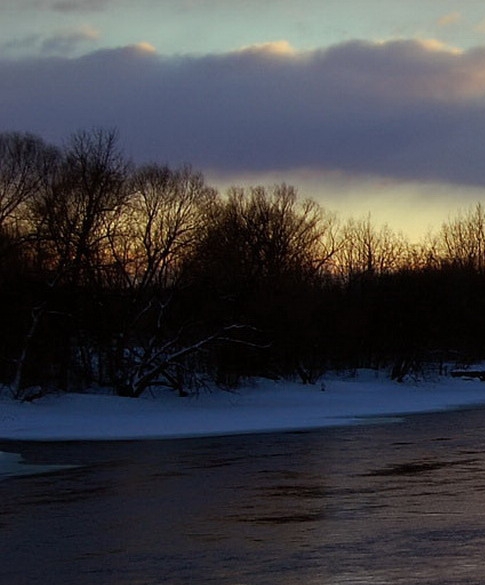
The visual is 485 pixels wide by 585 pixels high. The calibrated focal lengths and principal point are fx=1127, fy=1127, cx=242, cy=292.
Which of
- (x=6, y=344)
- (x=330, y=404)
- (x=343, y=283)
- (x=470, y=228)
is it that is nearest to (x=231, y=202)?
(x=343, y=283)

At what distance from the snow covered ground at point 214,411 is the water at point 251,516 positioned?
8594 mm

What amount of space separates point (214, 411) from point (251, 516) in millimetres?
33497

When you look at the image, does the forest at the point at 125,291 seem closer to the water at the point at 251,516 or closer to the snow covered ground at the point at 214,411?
the snow covered ground at the point at 214,411

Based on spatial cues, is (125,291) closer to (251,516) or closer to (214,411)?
(214,411)

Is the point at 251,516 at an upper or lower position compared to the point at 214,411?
lower

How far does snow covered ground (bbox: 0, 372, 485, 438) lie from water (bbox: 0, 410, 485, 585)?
28.2ft

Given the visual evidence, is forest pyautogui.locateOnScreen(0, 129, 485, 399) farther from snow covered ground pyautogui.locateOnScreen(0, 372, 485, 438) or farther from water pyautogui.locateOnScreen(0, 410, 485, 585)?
water pyautogui.locateOnScreen(0, 410, 485, 585)

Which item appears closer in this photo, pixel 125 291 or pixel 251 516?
pixel 251 516

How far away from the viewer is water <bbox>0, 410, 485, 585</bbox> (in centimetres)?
1441

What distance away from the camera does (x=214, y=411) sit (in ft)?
175

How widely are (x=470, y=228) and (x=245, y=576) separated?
117867 millimetres

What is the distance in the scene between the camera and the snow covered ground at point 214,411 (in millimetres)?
44219

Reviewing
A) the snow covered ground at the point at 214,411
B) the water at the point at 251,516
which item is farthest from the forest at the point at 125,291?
the water at the point at 251,516

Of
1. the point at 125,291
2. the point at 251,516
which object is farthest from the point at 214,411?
the point at 251,516
